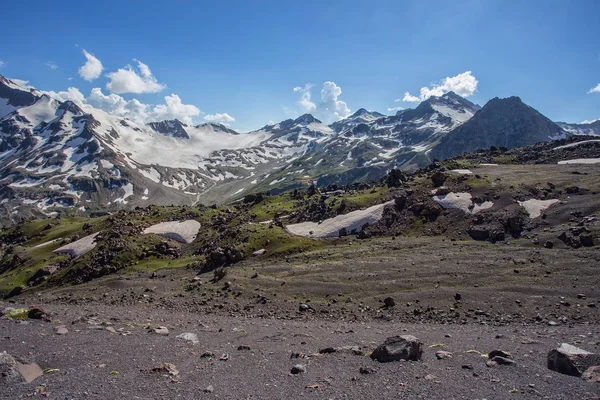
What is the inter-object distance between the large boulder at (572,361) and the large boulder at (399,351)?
6.30 metres

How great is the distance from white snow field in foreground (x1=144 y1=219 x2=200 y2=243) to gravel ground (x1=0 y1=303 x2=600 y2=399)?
127 ft

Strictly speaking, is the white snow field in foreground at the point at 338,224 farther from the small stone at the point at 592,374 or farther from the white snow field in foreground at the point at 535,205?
the small stone at the point at 592,374

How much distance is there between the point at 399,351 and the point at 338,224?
4363 cm

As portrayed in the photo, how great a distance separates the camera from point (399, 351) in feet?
61.5

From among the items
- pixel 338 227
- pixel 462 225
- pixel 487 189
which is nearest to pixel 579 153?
pixel 487 189

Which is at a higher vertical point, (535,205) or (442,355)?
(535,205)

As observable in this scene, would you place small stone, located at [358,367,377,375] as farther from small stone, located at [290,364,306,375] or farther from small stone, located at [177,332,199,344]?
small stone, located at [177,332,199,344]

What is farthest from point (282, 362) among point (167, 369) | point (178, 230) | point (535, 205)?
point (178, 230)

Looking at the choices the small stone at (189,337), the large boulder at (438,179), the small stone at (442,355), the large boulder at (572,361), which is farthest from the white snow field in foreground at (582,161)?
the small stone at (189,337)

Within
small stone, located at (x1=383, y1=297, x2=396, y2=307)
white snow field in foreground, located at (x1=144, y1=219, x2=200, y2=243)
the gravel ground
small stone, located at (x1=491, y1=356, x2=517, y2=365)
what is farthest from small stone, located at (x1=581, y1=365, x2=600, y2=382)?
white snow field in foreground, located at (x1=144, y1=219, x2=200, y2=243)

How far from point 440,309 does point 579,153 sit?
320 feet

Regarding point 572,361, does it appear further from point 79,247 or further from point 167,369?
point 79,247

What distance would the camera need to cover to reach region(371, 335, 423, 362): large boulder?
18688mm

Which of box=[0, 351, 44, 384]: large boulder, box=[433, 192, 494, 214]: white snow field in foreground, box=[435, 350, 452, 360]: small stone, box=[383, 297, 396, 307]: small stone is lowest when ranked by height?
box=[383, 297, 396, 307]: small stone
